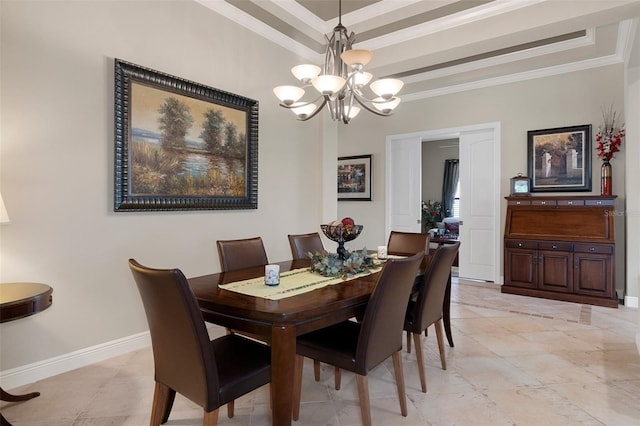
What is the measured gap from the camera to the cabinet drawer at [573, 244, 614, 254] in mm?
4078

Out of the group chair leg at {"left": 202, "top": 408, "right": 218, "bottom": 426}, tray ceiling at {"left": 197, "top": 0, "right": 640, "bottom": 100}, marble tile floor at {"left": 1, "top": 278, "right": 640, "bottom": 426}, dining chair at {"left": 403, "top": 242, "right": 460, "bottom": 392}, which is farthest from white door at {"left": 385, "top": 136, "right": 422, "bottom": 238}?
chair leg at {"left": 202, "top": 408, "right": 218, "bottom": 426}

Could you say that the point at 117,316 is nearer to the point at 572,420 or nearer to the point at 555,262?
the point at 572,420

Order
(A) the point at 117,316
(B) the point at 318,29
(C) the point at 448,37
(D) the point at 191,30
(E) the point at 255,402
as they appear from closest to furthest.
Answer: (E) the point at 255,402 < (A) the point at 117,316 < (D) the point at 191,30 < (C) the point at 448,37 < (B) the point at 318,29

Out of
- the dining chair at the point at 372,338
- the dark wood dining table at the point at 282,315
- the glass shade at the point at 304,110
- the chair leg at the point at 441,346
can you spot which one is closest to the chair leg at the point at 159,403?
the dark wood dining table at the point at 282,315

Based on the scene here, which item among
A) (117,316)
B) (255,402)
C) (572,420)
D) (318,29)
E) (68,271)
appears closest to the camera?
(572,420)

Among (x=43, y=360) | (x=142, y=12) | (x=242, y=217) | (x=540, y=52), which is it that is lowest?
(x=43, y=360)

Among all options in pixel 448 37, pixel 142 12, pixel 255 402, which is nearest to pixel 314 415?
pixel 255 402

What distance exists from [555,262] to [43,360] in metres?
5.02

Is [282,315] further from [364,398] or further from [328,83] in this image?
[328,83]

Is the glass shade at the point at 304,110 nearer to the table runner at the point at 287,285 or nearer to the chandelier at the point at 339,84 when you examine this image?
the chandelier at the point at 339,84

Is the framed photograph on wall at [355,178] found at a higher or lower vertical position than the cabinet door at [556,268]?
higher

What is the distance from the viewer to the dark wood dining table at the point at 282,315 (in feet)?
4.99

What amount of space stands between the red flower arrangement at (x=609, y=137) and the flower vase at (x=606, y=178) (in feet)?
0.27

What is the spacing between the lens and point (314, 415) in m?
2.04
